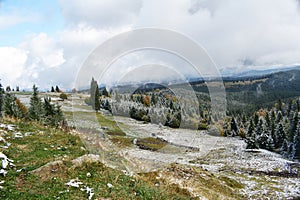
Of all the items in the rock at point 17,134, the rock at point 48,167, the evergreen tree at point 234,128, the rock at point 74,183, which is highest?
the rock at point 17,134

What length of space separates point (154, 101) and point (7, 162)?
265ft

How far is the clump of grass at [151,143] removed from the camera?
49.4 m

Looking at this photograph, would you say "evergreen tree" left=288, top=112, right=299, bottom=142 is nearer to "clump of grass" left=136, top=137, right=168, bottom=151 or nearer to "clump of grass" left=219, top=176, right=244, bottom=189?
"clump of grass" left=136, top=137, right=168, bottom=151

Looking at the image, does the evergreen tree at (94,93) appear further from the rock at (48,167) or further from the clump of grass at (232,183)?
the clump of grass at (232,183)

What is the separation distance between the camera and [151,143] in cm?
5438

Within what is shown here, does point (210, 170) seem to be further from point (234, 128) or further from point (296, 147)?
point (234, 128)

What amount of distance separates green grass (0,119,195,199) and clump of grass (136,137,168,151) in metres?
33.2

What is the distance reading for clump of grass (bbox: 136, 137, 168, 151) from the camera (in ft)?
162

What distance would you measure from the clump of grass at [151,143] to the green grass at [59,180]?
33190 mm

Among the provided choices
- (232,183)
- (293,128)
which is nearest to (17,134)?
(232,183)

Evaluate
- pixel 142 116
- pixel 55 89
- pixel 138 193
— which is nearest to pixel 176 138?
pixel 142 116

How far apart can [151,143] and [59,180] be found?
4373cm

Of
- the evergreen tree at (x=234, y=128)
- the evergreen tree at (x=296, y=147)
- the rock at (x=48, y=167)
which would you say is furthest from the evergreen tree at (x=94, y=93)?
the evergreen tree at (x=234, y=128)

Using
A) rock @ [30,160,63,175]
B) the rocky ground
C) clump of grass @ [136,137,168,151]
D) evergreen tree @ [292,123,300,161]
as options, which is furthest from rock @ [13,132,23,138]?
evergreen tree @ [292,123,300,161]
